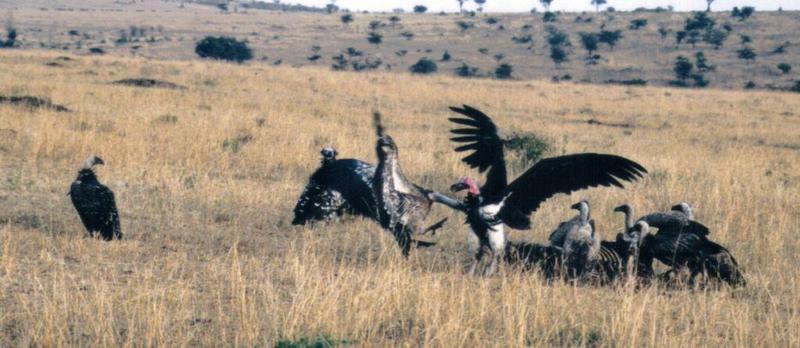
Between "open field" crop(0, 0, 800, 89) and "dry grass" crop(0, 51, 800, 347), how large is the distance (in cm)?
3986

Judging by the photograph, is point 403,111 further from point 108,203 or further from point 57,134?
point 108,203

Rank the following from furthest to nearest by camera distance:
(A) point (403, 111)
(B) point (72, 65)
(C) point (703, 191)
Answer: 1. (B) point (72, 65)
2. (A) point (403, 111)
3. (C) point (703, 191)

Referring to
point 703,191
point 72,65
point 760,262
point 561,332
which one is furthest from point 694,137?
point 72,65

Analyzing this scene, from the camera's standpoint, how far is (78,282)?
643 centimetres

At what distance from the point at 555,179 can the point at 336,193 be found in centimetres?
293

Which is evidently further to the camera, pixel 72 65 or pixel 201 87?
pixel 72 65

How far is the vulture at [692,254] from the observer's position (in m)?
7.51

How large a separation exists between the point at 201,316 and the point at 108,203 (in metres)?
2.72

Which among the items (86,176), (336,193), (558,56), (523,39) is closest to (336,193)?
(336,193)

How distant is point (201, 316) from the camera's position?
5801 mm

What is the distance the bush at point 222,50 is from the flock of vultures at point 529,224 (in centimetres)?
5327

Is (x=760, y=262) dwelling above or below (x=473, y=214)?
below

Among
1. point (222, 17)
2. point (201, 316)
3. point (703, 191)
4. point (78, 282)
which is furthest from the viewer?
point (222, 17)

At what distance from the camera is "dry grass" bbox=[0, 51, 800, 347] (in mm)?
5641
